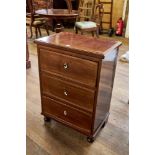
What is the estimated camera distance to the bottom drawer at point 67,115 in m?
1.47

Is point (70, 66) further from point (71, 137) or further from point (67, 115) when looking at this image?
point (71, 137)

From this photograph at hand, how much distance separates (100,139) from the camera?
1.60 metres

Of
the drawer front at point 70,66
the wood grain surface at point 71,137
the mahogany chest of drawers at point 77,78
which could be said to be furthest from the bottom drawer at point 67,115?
the drawer front at point 70,66

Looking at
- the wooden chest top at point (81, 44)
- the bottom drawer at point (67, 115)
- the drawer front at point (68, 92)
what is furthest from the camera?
the bottom drawer at point (67, 115)

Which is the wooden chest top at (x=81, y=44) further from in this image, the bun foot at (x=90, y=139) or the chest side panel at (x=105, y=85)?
the bun foot at (x=90, y=139)

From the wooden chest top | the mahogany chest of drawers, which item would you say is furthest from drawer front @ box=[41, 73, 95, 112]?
the wooden chest top

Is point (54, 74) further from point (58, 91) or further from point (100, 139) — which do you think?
point (100, 139)

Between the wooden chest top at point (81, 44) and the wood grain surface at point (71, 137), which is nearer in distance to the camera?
the wooden chest top at point (81, 44)

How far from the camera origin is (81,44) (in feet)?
4.52

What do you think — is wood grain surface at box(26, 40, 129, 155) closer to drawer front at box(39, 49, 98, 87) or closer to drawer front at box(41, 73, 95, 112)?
drawer front at box(41, 73, 95, 112)

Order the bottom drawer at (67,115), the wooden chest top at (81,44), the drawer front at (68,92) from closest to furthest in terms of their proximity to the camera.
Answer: the wooden chest top at (81,44)
the drawer front at (68,92)
the bottom drawer at (67,115)

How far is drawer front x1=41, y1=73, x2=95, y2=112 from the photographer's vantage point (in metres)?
1.37

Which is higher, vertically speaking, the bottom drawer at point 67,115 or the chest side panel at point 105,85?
the chest side panel at point 105,85
